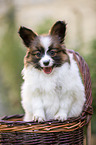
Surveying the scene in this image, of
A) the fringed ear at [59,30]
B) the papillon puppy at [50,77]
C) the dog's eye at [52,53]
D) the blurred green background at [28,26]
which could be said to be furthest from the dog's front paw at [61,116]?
the blurred green background at [28,26]

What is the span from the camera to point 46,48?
2.08m

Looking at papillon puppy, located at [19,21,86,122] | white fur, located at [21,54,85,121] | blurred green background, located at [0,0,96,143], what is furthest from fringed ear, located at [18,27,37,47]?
blurred green background, located at [0,0,96,143]

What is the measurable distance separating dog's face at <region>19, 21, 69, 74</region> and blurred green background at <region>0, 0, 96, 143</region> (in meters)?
1.33

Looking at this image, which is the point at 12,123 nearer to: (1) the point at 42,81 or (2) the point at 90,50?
(1) the point at 42,81

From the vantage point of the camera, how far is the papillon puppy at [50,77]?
212 cm

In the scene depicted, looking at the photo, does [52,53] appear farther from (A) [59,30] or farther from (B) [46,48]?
(A) [59,30]

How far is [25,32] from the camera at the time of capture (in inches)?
85.2

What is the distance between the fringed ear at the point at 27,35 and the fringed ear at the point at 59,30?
0.68ft

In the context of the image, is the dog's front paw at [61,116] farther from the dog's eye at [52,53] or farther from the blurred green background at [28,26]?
the blurred green background at [28,26]

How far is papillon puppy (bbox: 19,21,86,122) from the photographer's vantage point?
2121mm

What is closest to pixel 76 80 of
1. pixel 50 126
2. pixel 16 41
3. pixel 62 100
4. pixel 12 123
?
pixel 62 100

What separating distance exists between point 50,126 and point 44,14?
292 centimetres

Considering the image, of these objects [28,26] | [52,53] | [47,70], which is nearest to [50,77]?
[47,70]

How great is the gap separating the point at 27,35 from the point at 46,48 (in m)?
0.28
